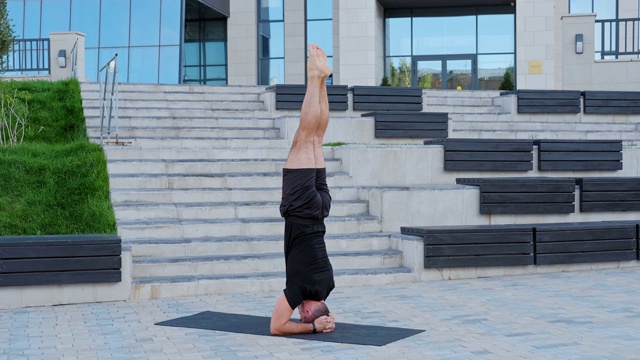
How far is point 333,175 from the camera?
13883 mm

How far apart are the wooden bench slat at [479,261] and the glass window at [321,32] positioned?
71.0 feet

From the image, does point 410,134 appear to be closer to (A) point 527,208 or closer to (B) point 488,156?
(B) point 488,156

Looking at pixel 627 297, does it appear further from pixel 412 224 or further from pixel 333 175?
pixel 333 175

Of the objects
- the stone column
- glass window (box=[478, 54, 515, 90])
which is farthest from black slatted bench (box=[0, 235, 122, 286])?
glass window (box=[478, 54, 515, 90])

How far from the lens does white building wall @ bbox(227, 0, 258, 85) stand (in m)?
33.3

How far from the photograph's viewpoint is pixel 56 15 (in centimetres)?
3156

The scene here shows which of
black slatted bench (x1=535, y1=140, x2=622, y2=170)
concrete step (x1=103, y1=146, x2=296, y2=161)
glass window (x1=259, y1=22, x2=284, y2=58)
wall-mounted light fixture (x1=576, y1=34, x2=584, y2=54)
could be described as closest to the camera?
concrete step (x1=103, y1=146, x2=296, y2=161)

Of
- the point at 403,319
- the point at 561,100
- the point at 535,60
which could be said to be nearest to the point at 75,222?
the point at 403,319

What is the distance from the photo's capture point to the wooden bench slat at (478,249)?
37.8 ft

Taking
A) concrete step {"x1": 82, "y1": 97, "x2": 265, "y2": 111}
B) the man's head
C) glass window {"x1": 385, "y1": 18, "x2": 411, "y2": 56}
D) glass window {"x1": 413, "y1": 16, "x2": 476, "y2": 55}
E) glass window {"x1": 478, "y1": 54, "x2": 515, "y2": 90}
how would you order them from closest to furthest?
the man's head
concrete step {"x1": 82, "y1": 97, "x2": 265, "y2": 111}
glass window {"x1": 478, "y1": 54, "x2": 515, "y2": 90}
glass window {"x1": 413, "y1": 16, "x2": 476, "y2": 55}
glass window {"x1": 385, "y1": 18, "x2": 411, "y2": 56}

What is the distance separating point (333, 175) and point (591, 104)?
8.16 m

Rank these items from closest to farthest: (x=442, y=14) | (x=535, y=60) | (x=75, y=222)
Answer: (x=75, y=222) → (x=535, y=60) → (x=442, y=14)

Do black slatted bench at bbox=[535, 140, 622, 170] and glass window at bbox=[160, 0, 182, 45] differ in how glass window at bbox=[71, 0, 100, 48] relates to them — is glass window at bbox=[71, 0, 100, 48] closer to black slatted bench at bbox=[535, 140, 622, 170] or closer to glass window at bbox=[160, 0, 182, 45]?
glass window at bbox=[160, 0, 182, 45]

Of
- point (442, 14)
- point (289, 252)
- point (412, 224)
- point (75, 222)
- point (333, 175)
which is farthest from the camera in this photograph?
point (442, 14)
